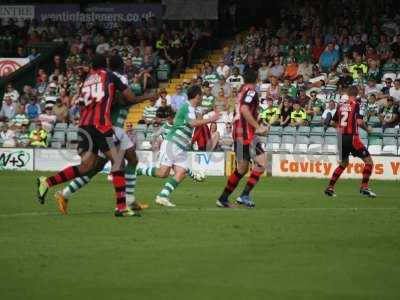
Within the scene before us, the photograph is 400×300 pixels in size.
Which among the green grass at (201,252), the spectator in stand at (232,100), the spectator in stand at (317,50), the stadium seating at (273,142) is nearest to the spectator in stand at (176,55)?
the spectator in stand at (232,100)

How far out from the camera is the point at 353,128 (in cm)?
2002

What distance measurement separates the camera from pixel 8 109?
3366cm

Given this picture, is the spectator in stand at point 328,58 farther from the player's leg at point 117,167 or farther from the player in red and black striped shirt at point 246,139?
the player's leg at point 117,167

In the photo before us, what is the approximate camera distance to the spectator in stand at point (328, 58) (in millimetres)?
31116

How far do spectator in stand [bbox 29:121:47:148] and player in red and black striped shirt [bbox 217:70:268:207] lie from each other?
609 inches

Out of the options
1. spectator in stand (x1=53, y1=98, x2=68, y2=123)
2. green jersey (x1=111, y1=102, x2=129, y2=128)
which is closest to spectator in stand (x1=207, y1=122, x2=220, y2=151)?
spectator in stand (x1=53, y1=98, x2=68, y2=123)

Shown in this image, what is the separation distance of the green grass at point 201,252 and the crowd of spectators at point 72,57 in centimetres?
1552

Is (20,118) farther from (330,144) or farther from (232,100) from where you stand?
(330,144)

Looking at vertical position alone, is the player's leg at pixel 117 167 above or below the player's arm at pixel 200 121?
below

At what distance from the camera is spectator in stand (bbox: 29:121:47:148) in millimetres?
31000

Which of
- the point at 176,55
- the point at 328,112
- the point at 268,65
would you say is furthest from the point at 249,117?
the point at 176,55

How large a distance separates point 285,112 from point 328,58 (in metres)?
2.91

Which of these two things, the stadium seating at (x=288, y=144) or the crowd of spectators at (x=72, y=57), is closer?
the stadium seating at (x=288, y=144)

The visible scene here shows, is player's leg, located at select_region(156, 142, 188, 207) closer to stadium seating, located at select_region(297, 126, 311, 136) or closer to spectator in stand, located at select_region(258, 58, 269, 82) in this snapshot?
stadium seating, located at select_region(297, 126, 311, 136)
